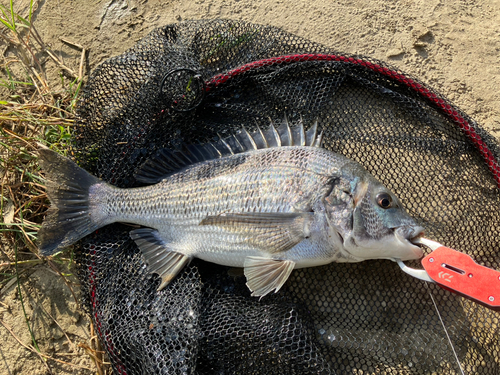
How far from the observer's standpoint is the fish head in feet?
7.71

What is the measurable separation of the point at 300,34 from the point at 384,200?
1896 millimetres

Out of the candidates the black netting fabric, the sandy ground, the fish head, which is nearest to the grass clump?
the sandy ground

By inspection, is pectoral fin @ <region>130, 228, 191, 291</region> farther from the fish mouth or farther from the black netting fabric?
the fish mouth

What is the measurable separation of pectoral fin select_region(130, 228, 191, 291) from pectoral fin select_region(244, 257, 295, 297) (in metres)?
0.52

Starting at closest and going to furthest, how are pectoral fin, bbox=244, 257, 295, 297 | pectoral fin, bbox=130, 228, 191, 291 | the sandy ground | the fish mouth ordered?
the fish mouth, pectoral fin, bbox=244, 257, 295, 297, pectoral fin, bbox=130, 228, 191, 291, the sandy ground

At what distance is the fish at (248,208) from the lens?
7.88 feet

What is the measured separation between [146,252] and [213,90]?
1.37 meters

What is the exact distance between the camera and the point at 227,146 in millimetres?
2855

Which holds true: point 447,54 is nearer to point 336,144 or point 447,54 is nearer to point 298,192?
point 336,144

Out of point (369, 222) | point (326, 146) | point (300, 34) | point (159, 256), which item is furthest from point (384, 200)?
point (300, 34)

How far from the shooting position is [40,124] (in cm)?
331

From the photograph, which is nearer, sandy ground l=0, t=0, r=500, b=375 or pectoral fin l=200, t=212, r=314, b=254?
pectoral fin l=200, t=212, r=314, b=254

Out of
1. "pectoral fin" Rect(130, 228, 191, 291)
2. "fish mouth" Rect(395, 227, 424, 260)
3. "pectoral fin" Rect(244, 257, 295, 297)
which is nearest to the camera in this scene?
"fish mouth" Rect(395, 227, 424, 260)

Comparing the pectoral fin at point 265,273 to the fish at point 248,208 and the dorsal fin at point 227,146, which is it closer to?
the fish at point 248,208
